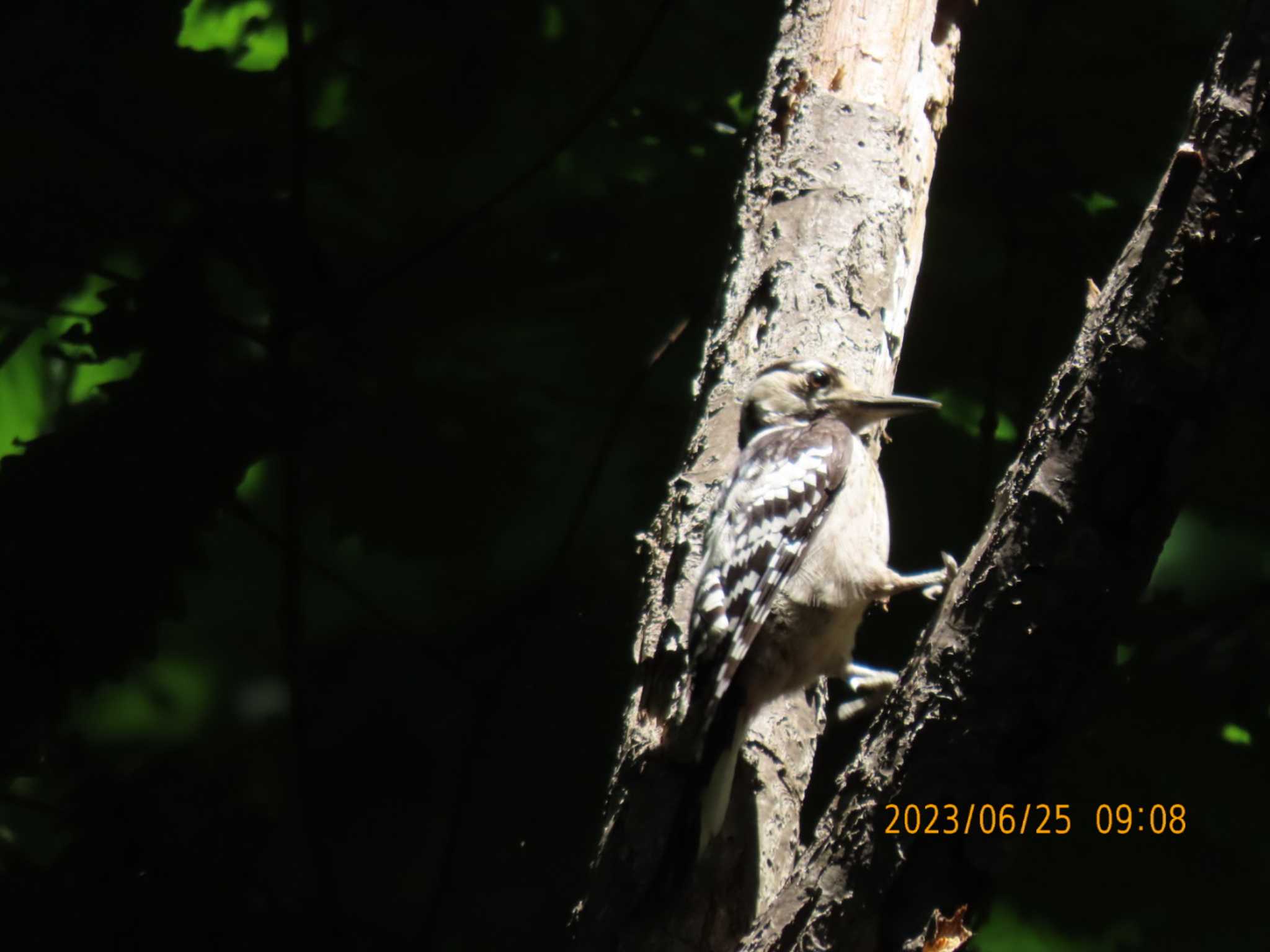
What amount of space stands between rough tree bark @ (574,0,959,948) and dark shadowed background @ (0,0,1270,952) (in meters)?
0.34

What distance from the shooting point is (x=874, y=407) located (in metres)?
3.71

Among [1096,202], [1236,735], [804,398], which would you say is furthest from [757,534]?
[1096,202]

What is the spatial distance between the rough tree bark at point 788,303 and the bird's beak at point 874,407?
0.39 ft

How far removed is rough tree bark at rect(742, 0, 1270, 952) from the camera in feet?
6.03

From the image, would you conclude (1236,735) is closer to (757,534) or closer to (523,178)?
(757,534)

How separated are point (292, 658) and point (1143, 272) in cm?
303

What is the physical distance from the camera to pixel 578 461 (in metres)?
4.03

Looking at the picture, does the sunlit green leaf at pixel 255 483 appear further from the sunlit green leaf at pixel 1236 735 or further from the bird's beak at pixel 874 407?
the sunlit green leaf at pixel 1236 735

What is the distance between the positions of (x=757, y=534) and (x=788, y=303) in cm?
75

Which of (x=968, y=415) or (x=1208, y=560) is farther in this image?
(x=968, y=415)

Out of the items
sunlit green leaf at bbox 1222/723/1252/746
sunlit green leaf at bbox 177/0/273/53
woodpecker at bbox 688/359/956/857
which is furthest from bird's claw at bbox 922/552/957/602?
sunlit green leaf at bbox 177/0/273/53

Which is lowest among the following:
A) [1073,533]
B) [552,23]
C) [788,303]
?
[788,303]

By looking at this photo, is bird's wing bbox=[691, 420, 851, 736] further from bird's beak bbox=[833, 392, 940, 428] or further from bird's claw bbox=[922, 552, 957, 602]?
bird's claw bbox=[922, 552, 957, 602]

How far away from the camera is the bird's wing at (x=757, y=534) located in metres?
3.28
